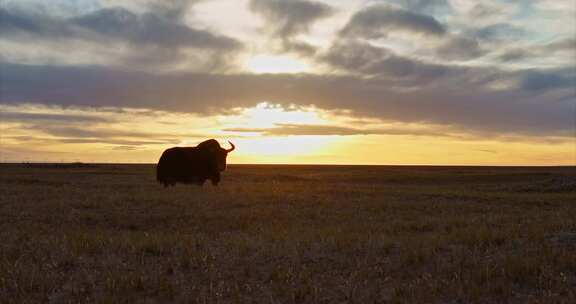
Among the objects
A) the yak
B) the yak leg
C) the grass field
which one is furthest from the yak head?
the grass field

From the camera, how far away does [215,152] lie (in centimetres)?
3497

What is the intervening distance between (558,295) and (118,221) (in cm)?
1301

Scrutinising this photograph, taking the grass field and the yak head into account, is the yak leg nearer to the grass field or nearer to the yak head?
the yak head

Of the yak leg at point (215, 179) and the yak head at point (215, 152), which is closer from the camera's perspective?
the yak leg at point (215, 179)

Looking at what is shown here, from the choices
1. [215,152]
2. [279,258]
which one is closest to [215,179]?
[215,152]

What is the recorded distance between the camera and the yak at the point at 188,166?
110 feet

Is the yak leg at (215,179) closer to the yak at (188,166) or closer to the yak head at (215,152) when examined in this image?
the yak at (188,166)

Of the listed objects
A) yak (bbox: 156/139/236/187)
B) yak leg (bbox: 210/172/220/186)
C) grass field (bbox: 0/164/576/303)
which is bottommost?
grass field (bbox: 0/164/576/303)

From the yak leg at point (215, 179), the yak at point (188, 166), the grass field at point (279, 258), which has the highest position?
the yak at point (188, 166)

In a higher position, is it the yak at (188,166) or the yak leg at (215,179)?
the yak at (188,166)

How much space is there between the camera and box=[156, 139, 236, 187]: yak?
A: 3344cm

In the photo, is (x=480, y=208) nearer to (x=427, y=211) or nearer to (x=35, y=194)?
(x=427, y=211)

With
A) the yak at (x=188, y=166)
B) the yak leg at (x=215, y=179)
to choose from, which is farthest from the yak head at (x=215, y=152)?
the yak leg at (x=215, y=179)

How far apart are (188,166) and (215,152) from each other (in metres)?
2.08
